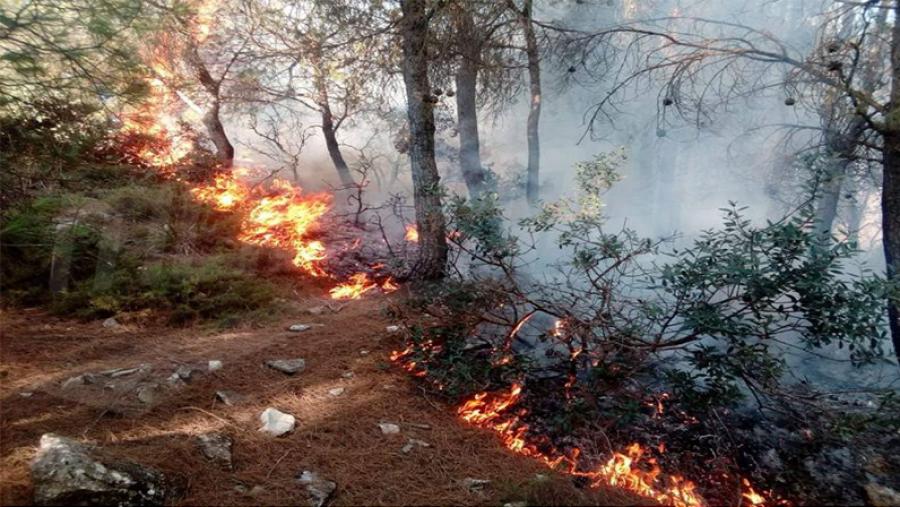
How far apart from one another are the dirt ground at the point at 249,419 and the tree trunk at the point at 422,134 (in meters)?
1.83

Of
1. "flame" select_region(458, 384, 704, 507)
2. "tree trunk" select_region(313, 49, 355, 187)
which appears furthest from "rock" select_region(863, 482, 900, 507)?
"tree trunk" select_region(313, 49, 355, 187)

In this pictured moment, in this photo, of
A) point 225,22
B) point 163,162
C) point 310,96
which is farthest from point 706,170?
point 163,162

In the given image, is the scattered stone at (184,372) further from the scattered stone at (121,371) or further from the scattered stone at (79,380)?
the scattered stone at (79,380)

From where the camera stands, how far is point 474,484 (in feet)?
8.85

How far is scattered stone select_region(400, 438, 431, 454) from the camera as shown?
9.77 ft

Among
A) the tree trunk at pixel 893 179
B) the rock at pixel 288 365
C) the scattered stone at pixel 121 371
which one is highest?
the tree trunk at pixel 893 179

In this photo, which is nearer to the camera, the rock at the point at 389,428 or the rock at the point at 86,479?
the rock at the point at 86,479

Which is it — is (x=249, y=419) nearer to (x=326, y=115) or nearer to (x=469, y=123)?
(x=469, y=123)

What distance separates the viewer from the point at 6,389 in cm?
294

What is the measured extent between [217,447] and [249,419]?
399 mm

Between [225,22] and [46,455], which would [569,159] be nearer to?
[225,22]

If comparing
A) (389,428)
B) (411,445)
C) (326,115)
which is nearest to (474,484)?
(411,445)

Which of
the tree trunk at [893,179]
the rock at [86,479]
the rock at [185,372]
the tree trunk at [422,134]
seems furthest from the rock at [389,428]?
the tree trunk at [893,179]

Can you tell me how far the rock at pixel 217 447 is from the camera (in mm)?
2559
